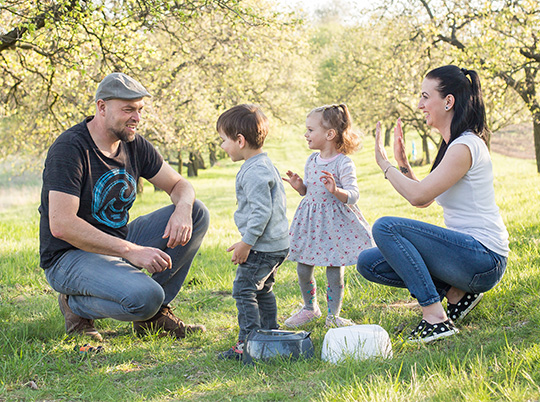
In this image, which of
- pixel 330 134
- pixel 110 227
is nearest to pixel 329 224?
pixel 330 134

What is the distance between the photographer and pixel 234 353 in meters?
3.51

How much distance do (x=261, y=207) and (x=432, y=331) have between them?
136 cm

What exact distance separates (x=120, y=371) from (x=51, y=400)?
0.48 meters

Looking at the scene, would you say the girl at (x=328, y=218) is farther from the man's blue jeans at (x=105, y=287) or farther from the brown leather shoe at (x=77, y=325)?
the brown leather shoe at (x=77, y=325)

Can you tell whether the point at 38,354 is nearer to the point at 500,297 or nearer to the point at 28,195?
the point at 500,297

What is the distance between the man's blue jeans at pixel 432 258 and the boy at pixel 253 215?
71cm

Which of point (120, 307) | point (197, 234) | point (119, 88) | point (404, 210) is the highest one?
point (119, 88)

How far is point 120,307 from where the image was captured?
3559mm

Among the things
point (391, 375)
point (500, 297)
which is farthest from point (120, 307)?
point (500, 297)

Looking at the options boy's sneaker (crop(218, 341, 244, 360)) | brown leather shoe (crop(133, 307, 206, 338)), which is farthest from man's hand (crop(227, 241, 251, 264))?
brown leather shoe (crop(133, 307, 206, 338))

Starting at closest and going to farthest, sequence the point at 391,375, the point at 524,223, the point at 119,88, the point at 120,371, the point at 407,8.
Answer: the point at 391,375
the point at 120,371
the point at 119,88
the point at 524,223
the point at 407,8

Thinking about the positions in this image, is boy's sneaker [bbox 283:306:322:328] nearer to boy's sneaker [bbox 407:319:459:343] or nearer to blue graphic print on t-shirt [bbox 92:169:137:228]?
boy's sneaker [bbox 407:319:459:343]

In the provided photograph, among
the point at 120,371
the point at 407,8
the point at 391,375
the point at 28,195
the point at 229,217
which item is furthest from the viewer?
the point at 28,195

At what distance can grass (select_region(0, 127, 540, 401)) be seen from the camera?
2611 millimetres
